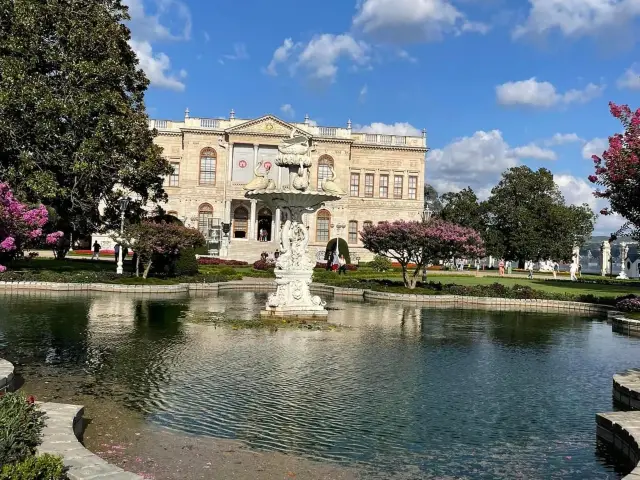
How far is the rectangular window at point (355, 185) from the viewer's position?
175ft

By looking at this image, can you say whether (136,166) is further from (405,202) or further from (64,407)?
(405,202)

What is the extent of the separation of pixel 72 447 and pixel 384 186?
1965 inches

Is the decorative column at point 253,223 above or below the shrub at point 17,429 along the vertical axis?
above

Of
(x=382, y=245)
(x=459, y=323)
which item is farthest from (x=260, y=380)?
(x=382, y=245)

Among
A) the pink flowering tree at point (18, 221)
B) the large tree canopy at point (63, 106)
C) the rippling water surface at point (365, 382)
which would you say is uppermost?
the large tree canopy at point (63, 106)

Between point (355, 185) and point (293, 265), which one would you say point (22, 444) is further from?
point (355, 185)

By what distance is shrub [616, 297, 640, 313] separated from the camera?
16047 millimetres

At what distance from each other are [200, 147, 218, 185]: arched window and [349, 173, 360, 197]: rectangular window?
1137 cm

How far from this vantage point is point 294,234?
543 inches

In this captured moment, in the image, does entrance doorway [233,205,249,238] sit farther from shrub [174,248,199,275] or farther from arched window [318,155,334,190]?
shrub [174,248,199,275]

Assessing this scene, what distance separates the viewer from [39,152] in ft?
67.0

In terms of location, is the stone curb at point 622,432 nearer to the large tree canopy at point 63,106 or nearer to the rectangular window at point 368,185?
the large tree canopy at point 63,106

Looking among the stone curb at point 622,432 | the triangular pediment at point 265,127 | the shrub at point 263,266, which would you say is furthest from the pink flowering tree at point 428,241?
the triangular pediment at point 265,127

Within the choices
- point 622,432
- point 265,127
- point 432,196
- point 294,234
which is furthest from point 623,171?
point 432,196
